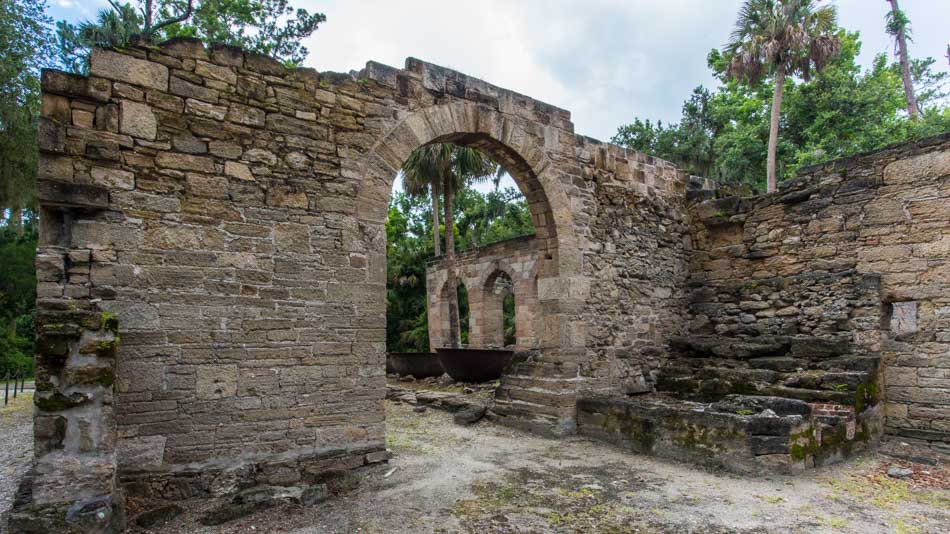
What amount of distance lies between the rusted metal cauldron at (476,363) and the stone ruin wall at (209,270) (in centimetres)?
450

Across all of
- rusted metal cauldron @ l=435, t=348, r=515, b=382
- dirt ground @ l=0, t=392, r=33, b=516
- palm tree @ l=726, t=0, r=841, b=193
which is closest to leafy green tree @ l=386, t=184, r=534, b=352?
rusted metal cauldron @ l=435, t=348, r=515, b=382

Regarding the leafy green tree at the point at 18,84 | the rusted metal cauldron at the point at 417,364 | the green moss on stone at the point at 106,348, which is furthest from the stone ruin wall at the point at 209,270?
the leafy green tree at the point at 18,84

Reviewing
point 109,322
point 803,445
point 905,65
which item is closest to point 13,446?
point 109,322

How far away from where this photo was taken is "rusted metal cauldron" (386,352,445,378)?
11.3m

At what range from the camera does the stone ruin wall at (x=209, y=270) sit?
11.9 ft

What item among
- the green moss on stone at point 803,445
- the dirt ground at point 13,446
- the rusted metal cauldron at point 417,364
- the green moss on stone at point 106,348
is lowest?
the dirt ground at point 13,446

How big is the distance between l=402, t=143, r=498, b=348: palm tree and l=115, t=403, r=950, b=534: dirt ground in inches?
353

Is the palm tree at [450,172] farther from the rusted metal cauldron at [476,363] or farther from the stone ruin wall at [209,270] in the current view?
the stone ruin wall at [209,270]

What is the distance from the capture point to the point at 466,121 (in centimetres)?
636

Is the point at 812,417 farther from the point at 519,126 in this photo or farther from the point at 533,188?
the point at 519,126

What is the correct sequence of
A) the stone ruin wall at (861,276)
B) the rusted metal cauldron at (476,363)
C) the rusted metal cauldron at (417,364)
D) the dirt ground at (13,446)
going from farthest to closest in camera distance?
the rusted metal cauldron at (417,364) < the rusted metal cauldron at (476,363) < the stone ruin wall at (861,276) < the dirt ground at (13,446)

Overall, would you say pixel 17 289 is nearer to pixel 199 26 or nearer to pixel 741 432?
pixel 199 26

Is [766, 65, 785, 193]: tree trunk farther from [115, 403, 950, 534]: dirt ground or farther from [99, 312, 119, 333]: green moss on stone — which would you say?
[99, 312, 119, 333]: green moss on stone

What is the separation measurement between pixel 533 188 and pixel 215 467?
467cm
